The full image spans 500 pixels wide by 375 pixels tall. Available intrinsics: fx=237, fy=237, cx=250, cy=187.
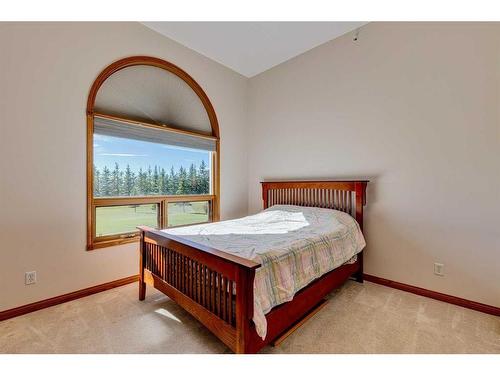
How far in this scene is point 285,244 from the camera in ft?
5.88

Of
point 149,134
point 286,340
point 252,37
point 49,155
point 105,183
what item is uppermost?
point 252,37

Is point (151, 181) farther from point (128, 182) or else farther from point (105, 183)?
point (105, 183)

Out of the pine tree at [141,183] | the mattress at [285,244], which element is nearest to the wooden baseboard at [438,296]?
the mattress at [285,244]

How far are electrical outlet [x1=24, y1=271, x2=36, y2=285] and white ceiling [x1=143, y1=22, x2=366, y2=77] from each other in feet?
9.36

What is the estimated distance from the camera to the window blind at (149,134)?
8.30 ft

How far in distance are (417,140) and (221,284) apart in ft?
7.86

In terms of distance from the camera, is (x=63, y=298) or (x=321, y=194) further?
(x=321, y=194)

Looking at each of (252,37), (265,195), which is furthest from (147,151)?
(252,37)

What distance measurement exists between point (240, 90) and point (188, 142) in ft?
4.69

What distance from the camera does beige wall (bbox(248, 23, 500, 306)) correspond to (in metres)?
2.12

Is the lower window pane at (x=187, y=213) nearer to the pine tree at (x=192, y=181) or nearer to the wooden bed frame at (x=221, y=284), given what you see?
the pine tree at (x=192, y=181)

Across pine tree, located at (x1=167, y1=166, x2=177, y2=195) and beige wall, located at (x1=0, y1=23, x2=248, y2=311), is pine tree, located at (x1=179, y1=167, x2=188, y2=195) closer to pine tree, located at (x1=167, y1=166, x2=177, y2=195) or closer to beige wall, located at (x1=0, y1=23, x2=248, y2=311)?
pine tree, located at (x1=167, y1=166, x2=177, y2=195)

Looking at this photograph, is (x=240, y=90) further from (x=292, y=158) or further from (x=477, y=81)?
(x=477, y=81)
